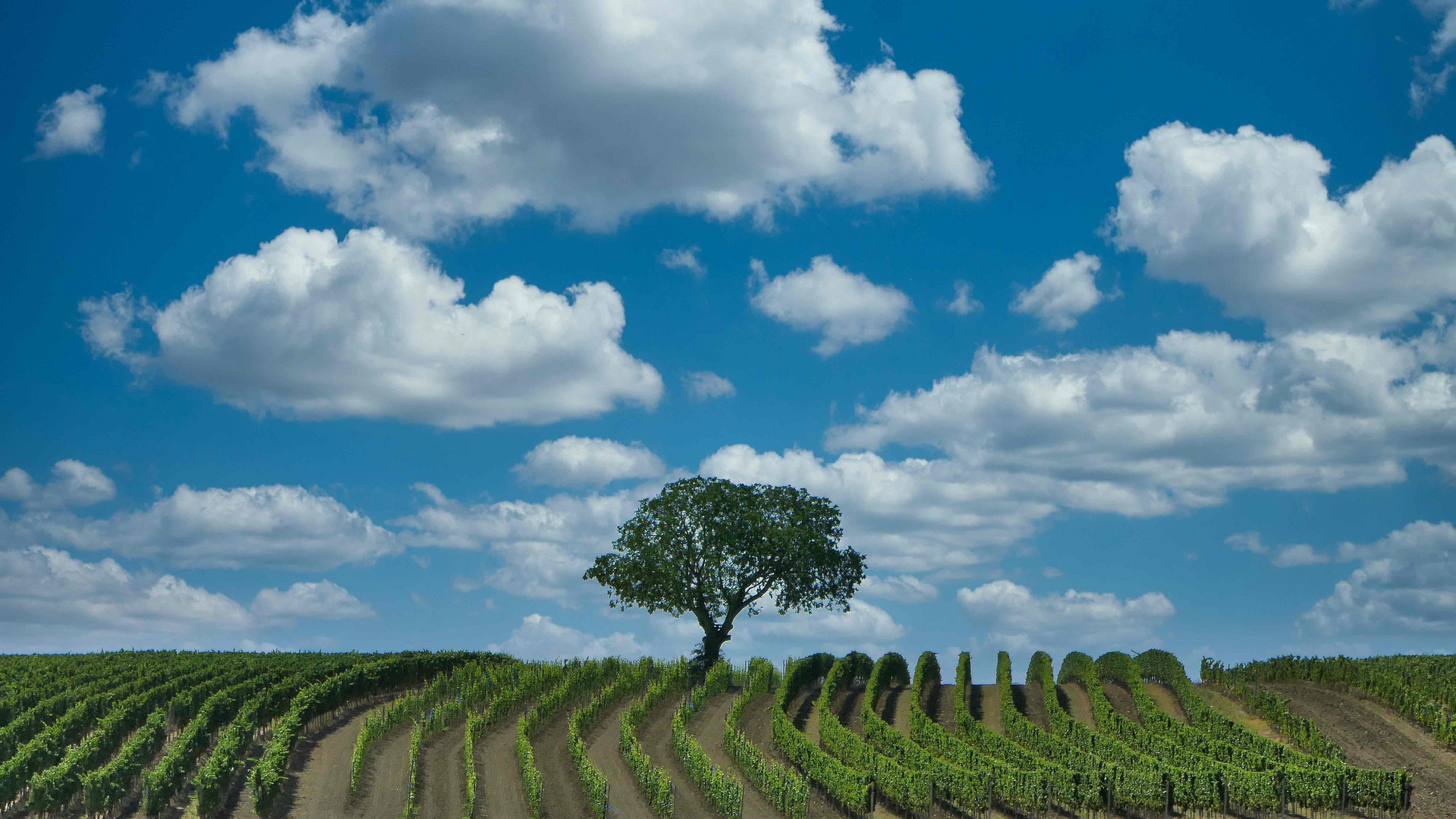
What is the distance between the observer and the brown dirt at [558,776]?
1549 inches

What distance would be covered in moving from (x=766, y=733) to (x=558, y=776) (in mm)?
11081

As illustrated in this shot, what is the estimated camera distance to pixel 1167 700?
182 ft

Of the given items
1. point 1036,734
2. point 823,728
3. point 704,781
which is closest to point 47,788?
point 704,781

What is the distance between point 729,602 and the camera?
232 ft

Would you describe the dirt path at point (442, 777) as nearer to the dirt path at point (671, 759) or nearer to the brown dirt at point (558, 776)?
the brown dirt at point (558, 776)

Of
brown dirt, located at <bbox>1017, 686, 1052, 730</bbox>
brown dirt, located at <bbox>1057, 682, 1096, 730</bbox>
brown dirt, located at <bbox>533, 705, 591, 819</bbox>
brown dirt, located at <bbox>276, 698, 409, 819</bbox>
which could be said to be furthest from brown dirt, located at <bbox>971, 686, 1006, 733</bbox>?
brown dirt, located at <bbox>276, 698, 409, 819</bbox>

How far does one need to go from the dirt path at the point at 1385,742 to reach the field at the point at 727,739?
130mm

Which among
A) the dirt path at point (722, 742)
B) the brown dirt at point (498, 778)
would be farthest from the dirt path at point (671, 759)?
the brown dirt at point (498, 778)

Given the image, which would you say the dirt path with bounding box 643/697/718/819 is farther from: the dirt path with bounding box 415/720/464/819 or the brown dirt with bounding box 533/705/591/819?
the dirt path with bounding box 415/720/464/819

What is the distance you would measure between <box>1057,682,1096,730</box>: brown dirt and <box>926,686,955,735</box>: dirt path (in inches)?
232

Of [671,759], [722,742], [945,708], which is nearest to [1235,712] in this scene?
[945,708]

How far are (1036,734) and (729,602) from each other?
2805 centimetres

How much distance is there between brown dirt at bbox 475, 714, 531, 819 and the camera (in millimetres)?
39375

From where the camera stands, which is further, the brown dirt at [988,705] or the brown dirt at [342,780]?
the brown dirt at [988,705]
